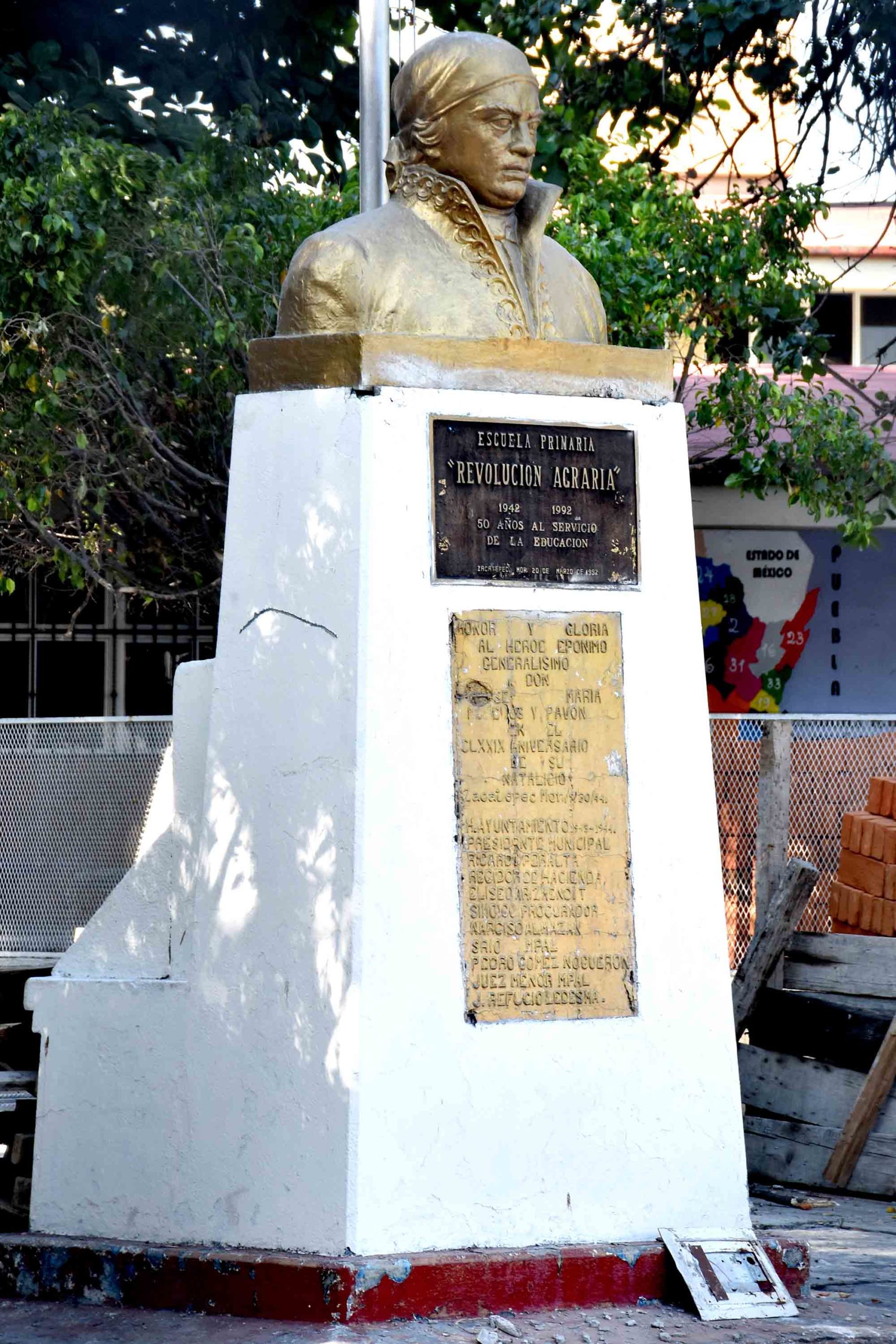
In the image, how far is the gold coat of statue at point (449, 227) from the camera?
502 cm

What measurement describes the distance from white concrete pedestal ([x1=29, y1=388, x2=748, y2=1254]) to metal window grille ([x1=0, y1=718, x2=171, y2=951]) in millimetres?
2882

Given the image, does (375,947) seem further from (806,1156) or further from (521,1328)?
(806,1156)

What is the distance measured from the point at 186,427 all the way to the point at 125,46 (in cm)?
255

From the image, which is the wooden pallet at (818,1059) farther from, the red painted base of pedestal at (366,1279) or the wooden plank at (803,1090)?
the red painted base of pedestal at (366,1279)

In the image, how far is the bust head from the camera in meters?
5.05

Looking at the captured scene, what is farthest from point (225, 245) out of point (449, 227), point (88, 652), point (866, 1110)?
point (866, 1110)

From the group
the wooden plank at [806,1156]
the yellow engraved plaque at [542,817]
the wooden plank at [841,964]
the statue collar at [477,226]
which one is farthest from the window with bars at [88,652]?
→ the yellow engraved plaque at [542,817]

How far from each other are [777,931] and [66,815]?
3215 mm

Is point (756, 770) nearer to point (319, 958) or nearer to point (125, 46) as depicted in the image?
point (319, 958)

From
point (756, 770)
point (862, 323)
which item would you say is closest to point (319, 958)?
point (756, 770)

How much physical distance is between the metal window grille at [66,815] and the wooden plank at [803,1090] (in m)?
2.83

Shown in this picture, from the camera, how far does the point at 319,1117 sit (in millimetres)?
4656

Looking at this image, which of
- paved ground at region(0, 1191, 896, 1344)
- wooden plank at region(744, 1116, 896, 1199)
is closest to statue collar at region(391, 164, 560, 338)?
paved ground at region(0, 1191, 896, 1344)

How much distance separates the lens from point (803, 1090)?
750 centimetres
